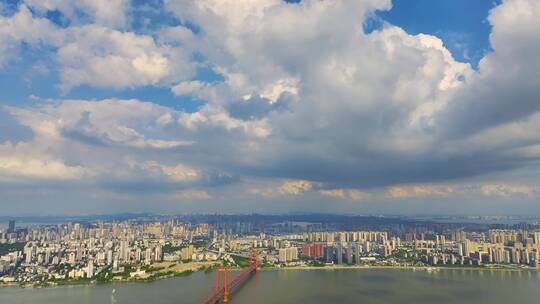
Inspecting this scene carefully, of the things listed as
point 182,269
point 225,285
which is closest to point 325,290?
point 225,285

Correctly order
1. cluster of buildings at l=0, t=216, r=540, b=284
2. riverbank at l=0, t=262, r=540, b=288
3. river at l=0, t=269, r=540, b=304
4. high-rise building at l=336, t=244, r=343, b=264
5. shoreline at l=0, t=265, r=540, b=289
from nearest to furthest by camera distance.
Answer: river at l=0, t=269, r=540, b=304
shoreline at l=0, t=265, r=540, b=289
riverbank at l=0, t=262, r=540, b=288
cluster of buildings at l=0, t=216, r=540, b=284
high-rise building at l=336, t=244, r=343, b=264

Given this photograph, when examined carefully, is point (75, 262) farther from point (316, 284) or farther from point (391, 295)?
point (391, 295)

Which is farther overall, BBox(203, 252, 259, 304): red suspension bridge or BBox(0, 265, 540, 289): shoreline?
BBox(0, 265, 540, 289): shoreline

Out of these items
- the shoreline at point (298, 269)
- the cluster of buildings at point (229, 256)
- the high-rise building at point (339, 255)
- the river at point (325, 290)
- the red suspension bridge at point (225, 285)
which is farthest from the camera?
Answer: the high-rise building at point (339, 255)

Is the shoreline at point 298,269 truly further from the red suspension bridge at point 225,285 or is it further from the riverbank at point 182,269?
the red suspension bridge at point 225,285

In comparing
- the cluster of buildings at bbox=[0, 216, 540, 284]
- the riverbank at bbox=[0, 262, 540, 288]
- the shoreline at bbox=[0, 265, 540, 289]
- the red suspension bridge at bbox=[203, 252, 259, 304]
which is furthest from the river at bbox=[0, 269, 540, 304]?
the cluster of buildings at bbox=[0, 216, 540, 284]

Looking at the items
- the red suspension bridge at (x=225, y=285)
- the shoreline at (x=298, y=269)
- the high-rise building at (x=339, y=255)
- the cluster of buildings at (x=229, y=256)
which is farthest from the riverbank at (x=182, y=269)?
→ the red suspension bridge at (x=225, y=285)

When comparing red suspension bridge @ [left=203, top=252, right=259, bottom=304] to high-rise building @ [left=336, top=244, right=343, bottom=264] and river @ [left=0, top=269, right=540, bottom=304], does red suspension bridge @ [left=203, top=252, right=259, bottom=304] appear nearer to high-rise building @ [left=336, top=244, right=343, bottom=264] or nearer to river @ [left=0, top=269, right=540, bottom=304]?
river @ [left=0, top=269, right=540, bottom=304]

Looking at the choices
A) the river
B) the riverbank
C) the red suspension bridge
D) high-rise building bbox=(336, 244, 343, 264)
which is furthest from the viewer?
high-rise building bbox=(336, 244, 343, 264)

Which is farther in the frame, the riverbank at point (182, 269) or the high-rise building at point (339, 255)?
the high-rise building at point (339, 255)
